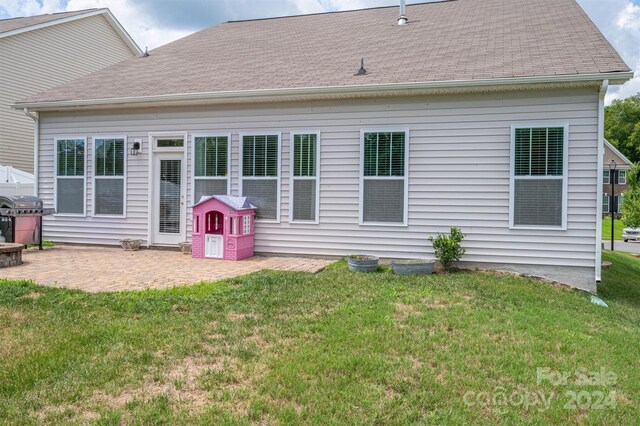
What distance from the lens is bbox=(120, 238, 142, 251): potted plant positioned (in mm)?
9047

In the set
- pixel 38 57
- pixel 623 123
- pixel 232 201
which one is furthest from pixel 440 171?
pixel 623 123

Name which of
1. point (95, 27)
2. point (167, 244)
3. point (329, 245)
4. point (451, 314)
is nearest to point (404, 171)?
point (329, 245)

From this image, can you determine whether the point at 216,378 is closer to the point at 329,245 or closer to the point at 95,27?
the point at 329,245

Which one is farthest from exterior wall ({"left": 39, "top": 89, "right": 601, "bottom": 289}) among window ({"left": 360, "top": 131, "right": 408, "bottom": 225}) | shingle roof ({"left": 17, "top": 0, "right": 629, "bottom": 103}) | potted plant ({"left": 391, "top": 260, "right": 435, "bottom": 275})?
potted plant ({"left": 391, "top": 260, "right": 435, "bottom": 275})

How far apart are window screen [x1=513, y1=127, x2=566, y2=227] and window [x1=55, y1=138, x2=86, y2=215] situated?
8500 mm

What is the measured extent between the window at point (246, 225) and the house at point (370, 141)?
0.32 metres

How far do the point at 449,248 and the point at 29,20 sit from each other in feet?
52.7

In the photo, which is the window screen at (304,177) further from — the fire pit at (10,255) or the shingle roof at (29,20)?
the shingle roof at (29,20)

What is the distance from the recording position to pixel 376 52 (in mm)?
9125

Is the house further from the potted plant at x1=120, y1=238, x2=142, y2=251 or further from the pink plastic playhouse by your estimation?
the pink plastic playhouse

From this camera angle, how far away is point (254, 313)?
450 cm

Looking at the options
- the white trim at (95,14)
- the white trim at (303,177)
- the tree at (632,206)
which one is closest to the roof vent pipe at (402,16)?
the white trim at (303,177)

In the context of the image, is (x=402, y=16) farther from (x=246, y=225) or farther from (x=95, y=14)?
(x=95, y=14)

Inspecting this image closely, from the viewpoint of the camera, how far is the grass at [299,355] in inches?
107
